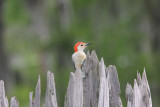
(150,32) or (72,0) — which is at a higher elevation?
(72,0)

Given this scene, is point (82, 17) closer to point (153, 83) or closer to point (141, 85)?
point (153, 83)

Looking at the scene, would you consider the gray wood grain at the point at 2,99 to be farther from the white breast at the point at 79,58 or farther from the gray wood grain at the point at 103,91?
the gray wood grain at the point at 103,91

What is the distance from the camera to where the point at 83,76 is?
14.4 feet

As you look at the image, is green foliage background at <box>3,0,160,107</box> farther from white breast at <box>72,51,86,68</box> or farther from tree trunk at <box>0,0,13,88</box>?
white breast at <box>72,51,86,68</box>

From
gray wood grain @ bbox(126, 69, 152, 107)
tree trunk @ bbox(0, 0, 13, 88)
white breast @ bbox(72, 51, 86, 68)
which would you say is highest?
tree trunk @ bbox(0, 0, 13, 88)

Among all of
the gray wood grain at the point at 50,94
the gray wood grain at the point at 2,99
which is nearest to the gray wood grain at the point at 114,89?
the gray wood grain at the point at 50,94

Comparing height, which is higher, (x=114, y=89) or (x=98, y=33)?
(x=98, y=33)

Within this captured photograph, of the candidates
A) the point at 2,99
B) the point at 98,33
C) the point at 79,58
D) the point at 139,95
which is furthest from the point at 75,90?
the point at 98,33

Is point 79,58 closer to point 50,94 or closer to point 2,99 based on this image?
point 50,94

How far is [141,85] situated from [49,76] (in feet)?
3.01

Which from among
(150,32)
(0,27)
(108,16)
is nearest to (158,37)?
(150,32)

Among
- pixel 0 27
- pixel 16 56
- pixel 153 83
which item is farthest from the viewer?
pixel 16 56

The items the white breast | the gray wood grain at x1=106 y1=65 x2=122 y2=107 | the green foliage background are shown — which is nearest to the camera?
the gray wood grain at x1=106 y1=65 x2=122 y2=107

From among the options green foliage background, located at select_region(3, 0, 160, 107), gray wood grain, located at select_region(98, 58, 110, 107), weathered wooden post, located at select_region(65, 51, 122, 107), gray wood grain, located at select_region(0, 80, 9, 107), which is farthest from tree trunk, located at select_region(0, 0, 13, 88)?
gray wood grain, located at select_region(98, 58, 110, 107)
